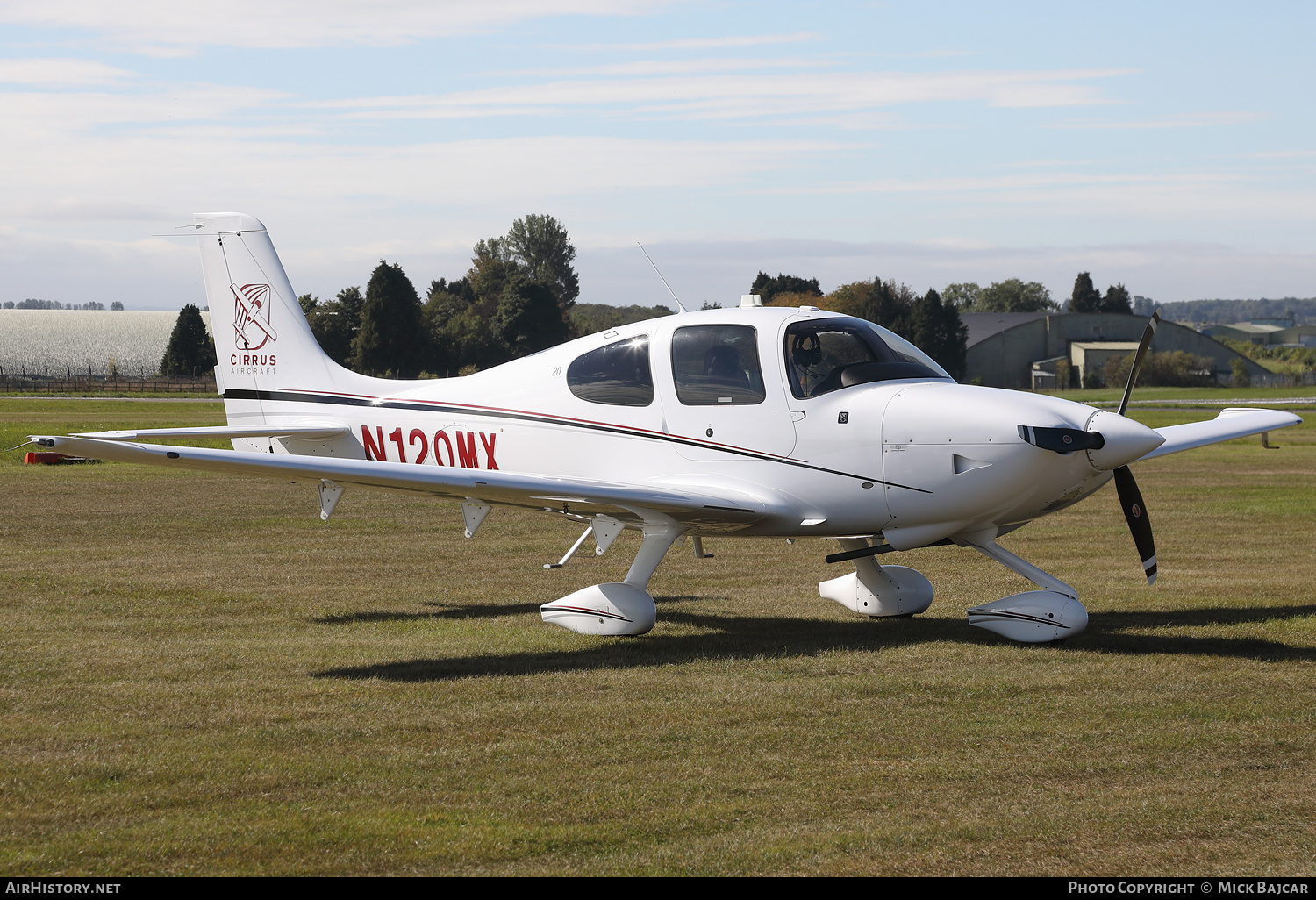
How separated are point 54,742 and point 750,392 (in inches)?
203

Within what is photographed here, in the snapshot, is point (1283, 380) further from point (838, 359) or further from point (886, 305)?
point (838, 359)

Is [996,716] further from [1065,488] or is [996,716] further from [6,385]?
[6,385]

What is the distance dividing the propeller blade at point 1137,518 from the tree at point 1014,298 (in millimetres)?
140412

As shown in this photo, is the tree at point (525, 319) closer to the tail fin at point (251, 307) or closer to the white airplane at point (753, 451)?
the tail fin at point (251, 307)

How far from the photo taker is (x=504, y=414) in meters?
10.2

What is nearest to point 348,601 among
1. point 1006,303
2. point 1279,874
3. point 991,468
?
point 991,468

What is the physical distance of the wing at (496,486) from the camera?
7.57 metres

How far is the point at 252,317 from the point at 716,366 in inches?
204

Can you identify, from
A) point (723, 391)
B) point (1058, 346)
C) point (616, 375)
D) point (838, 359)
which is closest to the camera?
point (838, 359)

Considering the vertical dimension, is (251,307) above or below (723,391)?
above

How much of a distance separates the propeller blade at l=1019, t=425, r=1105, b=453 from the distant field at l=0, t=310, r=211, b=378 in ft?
282

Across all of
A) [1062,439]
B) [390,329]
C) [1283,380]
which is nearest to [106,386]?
[390,329]

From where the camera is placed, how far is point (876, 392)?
8.73 meters

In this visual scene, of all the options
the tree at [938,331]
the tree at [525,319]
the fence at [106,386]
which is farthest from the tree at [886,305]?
the fence at [106,386]
